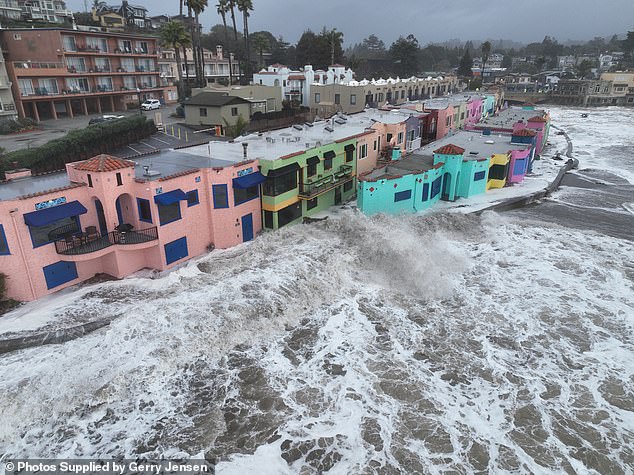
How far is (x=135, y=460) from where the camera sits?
13.4 m

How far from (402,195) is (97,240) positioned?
64.8 ft

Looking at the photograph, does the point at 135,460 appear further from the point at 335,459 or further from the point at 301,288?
the point at 301,288

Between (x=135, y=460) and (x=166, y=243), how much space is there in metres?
11.0

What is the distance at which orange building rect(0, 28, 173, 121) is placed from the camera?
47281 millimetres

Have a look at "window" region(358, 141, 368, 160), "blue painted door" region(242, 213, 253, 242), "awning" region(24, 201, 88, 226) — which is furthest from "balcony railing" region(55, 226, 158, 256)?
"window" region(358, 141, 368, 160)

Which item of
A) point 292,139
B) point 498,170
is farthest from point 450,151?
point 292,139

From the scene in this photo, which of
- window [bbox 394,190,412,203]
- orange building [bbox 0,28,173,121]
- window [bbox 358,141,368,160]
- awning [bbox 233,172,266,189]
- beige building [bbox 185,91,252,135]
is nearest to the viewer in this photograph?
awning [bbox 233,172,266,189]

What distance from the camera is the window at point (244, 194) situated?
2444cm

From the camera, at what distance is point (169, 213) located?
2166 centimetres

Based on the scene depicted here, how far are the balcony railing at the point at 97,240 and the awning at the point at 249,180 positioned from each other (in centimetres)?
526

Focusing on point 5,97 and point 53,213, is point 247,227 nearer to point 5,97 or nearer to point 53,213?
point 53,213

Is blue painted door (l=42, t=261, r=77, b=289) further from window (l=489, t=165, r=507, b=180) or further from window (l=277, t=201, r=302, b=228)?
window (l=489, t=165, r=507, b=180)

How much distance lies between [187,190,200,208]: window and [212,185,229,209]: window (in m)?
1.03

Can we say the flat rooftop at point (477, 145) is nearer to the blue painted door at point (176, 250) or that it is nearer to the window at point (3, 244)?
the blue painted door at point (176, 250)
